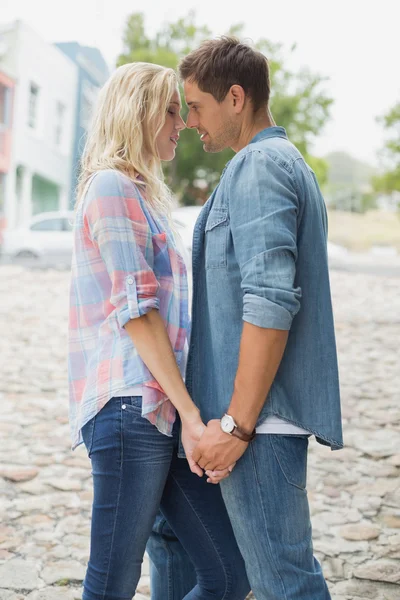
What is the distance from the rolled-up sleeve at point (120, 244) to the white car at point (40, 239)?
16.2 meters

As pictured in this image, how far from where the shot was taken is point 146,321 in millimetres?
1969

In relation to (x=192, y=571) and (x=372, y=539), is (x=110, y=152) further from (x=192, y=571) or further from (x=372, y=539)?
(x=372, y=539)

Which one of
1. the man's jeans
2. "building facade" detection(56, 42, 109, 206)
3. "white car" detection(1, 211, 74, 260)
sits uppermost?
"building facade" detection(56, 42, 109, 206)

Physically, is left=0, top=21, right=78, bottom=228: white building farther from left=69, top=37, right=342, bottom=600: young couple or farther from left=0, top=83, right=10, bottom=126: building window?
left=69, top=37, right=342, bottom=600: young couple

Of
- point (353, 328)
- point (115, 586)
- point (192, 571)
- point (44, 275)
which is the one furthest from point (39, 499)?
point (44, 275)

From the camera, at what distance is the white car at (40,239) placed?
18141mm

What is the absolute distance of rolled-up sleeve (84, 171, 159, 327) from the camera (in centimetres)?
196

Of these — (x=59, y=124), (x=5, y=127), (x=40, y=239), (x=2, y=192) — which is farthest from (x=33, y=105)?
(x=40, y=239)

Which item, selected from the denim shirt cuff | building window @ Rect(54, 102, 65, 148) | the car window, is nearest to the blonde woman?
the denim shirt cuff

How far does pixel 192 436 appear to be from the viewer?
76.0 inches

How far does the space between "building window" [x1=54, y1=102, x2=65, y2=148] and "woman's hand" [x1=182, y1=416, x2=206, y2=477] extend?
2453 cm

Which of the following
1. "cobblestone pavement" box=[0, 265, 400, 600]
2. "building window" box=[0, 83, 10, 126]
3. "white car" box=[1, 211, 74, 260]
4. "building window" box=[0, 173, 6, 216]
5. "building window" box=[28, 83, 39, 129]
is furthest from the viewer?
"building window" box=[28, 83, 39, 129]

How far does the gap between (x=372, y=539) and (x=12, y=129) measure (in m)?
20.3

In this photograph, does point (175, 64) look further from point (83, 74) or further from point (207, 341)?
point (207, 341)
